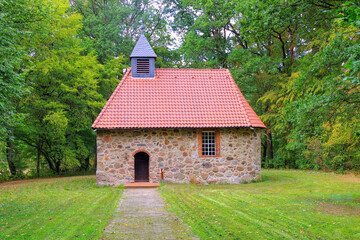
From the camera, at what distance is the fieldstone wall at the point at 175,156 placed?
51.6ft

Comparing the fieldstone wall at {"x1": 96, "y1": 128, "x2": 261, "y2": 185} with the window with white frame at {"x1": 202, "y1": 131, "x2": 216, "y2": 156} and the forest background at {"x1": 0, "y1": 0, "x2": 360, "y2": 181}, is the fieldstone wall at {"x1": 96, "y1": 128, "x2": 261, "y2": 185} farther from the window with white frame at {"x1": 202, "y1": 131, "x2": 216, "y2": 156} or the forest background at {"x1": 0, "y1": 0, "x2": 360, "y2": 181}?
the forest background at {"x1": 0, "y1": 0, "x2": 360, "y2": 181}

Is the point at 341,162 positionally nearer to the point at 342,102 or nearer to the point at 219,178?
the point at 219,178

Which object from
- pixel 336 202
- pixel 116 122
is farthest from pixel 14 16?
pixel 336 202

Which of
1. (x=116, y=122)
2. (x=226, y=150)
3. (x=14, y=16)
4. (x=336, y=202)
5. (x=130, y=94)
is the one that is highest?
(x=14, y=16)

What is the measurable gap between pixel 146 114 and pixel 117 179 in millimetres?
3432

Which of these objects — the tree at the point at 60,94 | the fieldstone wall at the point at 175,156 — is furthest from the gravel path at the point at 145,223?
the tree at the point at 60,94

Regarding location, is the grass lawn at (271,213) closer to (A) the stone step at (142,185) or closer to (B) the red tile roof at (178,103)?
(A) the stone step at (142,185)

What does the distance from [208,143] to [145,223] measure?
9.09 meters

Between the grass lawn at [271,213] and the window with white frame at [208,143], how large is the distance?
11.1ft

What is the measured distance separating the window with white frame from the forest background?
363cm

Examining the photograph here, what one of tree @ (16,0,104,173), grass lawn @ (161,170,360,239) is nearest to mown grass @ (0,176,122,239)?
grass lawn @ (161,170,360,239)

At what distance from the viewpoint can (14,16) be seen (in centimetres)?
1199

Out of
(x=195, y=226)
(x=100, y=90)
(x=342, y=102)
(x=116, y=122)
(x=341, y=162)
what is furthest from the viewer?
(x=100, y=90)

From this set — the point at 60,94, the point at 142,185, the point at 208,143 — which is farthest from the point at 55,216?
the point at 60,94
